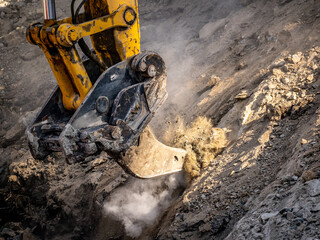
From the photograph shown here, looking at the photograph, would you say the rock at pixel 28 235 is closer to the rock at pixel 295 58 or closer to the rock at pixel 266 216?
the rock at pixel 266 216

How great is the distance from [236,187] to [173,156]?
100 cm

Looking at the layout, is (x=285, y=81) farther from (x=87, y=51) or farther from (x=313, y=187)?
(x=87, y=51)

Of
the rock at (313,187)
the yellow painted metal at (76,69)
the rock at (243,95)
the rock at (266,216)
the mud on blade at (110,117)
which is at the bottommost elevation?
the rock at (243,95)

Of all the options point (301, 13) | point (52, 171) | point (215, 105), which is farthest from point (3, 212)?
point (301, 13)

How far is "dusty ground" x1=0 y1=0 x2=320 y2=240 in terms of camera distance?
8.34 ft

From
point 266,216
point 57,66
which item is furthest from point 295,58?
point 57,66

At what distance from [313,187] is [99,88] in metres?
1.86

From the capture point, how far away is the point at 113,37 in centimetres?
308

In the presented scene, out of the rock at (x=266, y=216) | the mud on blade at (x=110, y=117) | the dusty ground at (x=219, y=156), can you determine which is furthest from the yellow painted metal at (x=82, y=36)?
the rock at (x=266, y=216)

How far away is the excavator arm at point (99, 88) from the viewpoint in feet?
8.68

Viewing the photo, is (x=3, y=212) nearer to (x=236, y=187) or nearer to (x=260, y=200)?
(x=236, y=187)

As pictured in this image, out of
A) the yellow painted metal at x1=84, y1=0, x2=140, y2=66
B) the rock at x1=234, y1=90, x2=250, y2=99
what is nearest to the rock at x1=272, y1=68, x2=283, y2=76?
the rock at x1=234, y1=90, x2=250, y2=99

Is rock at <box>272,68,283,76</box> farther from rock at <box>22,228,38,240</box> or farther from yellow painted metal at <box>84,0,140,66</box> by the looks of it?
rock at <box>22,228,38,240</box>

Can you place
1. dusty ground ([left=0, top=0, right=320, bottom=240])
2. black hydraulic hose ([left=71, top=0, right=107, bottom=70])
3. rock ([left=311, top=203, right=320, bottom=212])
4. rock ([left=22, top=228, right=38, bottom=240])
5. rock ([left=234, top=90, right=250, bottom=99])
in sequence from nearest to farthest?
rock ([left=311, top=203, right=320, bottom=212]) → dusty ground ([left=0, top=0, right=320, bottom=240]) → black hydraulic hose ([left=71, top=0, right=107, bottom=70]) → rock ([left=234, top=90, right=250, bottom=99]) → rock ([left=22, top=228, right=38, bottom=240])
